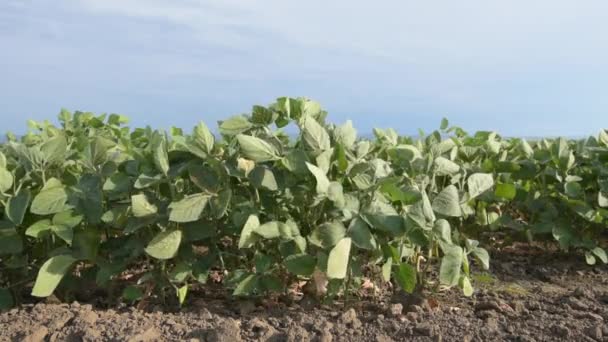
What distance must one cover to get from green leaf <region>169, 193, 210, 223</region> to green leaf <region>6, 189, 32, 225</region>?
513mm

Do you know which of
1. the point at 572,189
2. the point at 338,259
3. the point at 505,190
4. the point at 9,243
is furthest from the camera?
the point at 572,189

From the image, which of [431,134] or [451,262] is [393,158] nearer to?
[451,262]

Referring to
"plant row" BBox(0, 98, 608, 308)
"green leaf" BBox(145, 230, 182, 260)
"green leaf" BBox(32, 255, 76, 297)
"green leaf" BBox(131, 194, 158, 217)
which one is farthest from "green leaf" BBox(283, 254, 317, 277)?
"green leaf" BBox(32, 255, 76, 297)

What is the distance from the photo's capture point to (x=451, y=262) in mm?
2217

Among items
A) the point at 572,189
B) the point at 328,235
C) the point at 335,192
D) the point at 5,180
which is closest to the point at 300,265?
the point at 328,235

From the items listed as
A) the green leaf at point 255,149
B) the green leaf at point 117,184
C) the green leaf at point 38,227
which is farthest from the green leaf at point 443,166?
the green leaf at point 38,227

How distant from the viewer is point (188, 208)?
212 cm

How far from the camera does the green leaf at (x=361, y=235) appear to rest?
2.10m

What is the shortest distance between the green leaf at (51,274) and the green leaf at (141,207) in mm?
316

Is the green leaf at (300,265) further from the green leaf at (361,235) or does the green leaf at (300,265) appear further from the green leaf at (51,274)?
the green leaf at (51,274)

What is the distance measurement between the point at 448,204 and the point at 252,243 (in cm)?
66

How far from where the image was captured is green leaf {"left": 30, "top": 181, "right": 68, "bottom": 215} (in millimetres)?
2223

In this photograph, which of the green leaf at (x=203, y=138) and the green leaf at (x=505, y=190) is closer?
the green leaf at (x=203, y=138)

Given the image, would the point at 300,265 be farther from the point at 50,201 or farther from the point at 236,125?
the point at 50,201
